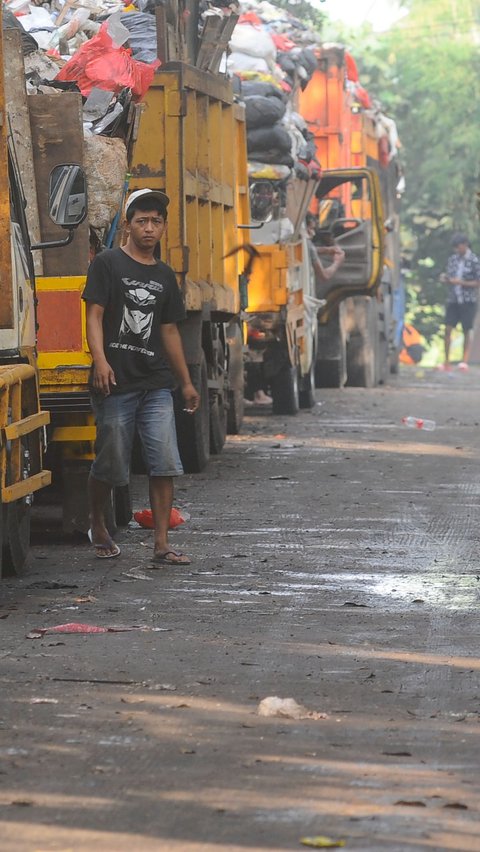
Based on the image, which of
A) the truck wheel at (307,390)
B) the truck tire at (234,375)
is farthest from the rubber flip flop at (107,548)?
the truck wheel at (307,390)

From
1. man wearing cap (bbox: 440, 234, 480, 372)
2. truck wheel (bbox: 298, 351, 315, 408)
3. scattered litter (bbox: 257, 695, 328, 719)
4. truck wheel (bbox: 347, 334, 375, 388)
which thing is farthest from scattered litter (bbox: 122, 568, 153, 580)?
man wearing cap (bbox: 440, 234, 480, 372)

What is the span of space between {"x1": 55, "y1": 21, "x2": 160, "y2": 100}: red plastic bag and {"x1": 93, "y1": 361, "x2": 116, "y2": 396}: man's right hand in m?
2.72

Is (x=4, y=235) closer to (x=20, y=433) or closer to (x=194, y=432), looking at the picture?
(x=20, y=433)

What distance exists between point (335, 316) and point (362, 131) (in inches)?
146

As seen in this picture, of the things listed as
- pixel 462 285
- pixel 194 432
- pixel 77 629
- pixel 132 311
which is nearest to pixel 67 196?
pixel 132 311

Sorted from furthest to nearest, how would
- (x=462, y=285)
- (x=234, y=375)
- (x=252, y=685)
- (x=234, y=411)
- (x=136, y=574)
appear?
(x=462, y=285) → (x=234, y=411) → (x=234, y=375) → (x=136, y=574) → (x=252, y=685)

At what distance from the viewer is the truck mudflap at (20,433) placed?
26.0 feet

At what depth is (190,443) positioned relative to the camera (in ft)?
45.3

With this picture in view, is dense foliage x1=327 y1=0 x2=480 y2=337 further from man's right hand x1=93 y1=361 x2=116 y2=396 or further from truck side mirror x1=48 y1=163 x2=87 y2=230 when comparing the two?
truck side mirror x1=48 y1=163 x2=87 y2=230

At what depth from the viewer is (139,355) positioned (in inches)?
355

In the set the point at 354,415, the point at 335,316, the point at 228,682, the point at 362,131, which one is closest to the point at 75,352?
the point at 228,682

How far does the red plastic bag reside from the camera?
36.7ft

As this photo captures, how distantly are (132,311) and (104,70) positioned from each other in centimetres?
279

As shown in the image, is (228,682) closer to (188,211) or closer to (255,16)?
(188,211)
